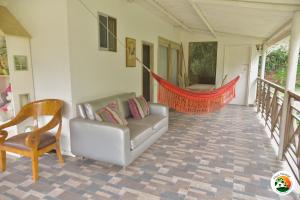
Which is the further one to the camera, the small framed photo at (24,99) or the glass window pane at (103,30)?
the glass window pane at (103,30)

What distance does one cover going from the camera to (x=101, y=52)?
10.3ft

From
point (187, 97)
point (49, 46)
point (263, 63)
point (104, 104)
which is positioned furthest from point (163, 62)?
point (49, 46)

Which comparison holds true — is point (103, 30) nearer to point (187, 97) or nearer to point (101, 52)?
point (101, 52)

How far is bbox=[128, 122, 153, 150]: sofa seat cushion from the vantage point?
8.23 ft

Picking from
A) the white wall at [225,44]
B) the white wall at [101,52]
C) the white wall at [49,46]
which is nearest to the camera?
the white wall at [49,46]

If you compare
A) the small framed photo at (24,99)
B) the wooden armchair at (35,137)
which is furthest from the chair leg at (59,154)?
the small framed photo at (24,99)

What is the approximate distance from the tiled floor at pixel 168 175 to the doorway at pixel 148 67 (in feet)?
6.32

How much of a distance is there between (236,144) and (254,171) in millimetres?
833

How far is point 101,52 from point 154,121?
1281 millimetres

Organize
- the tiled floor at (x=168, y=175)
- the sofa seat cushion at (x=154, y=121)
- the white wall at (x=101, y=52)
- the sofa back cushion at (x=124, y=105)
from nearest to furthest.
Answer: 1. the tiled floor at (x=168, y=175)
2. the white wall at (x=101, y=52)
3. the sofa seat cushion at (x=154, y=121)
4. the sofa back cushion at (x=124, y=105)

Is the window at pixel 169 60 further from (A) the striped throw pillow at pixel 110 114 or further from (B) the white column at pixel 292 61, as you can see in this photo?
(B) the white column at pixel 292 61

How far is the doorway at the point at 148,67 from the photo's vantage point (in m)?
4.89

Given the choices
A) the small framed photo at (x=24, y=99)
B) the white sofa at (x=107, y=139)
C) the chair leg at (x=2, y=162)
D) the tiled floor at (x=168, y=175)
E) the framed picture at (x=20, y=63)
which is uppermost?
the framed picture at (x=20, y=63)

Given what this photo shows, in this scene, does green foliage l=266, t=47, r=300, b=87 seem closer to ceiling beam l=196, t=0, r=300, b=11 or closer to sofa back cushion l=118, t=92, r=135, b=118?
ceiling beam l=196, t=0, r=300, b=11
